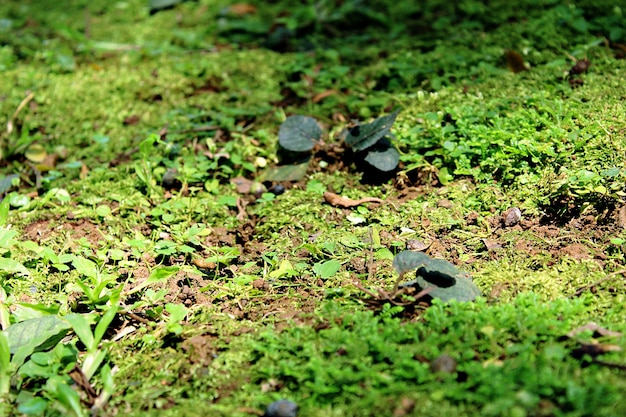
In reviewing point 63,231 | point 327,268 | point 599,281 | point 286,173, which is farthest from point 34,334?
point 599,281

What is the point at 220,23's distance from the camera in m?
4.71

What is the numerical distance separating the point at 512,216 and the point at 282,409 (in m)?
1.35

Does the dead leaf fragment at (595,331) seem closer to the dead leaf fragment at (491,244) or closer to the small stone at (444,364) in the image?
the small stone at (444,364)

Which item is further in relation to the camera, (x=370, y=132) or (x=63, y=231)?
(x=370, y=132)

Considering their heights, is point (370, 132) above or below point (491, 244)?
above

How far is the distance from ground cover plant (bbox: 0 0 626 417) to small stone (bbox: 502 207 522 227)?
0.04ft

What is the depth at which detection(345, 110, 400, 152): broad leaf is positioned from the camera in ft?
10.0

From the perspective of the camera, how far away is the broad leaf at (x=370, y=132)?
3055 millimetres

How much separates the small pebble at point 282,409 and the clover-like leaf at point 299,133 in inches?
63.3

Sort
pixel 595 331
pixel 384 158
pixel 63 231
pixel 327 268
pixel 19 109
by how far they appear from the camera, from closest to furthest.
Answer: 1. pixel 595 331
2. pixel 327 268
3. pixel 63 231
4. pixel 384 158
5. pixel 19 109

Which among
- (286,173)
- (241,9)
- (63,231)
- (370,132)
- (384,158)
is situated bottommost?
(63,231)

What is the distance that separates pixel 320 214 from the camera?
2.96 metres

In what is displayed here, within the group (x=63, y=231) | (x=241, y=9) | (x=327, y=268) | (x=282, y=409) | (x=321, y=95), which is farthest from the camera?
(x=241, y=9)

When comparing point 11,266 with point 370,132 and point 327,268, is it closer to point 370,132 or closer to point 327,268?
point 327,268
